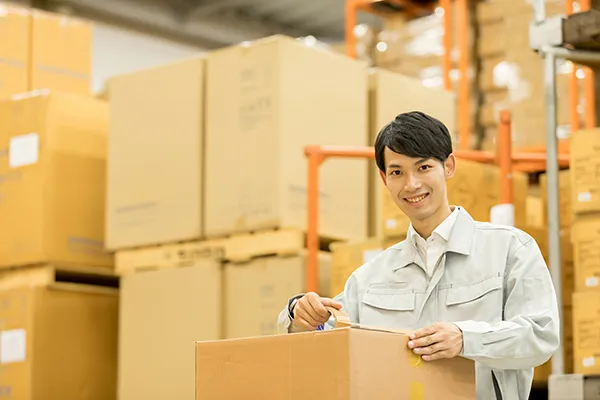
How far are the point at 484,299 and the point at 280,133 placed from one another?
2441 mm

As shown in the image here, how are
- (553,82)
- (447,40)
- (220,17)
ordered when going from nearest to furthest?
(553,82) → (447,40) → (220,17)

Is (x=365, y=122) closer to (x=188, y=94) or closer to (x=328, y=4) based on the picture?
(x=188, y=94)

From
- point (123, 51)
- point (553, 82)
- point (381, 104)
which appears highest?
point (123, 51)

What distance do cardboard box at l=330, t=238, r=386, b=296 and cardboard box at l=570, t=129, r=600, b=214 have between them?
0.87 meters

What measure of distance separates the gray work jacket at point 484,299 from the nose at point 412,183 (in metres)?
0.15

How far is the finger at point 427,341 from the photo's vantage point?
7.36 feet

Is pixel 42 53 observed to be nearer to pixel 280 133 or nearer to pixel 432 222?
pixel 280 133

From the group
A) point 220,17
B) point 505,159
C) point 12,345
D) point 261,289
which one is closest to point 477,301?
point 505,159

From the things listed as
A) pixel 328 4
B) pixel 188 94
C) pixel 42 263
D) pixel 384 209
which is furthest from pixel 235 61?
pixel 328 4

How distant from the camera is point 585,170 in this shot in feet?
13.1

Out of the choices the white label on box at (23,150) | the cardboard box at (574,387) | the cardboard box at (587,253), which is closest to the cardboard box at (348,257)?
the cardboard box at (587,253)

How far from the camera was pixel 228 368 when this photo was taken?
2.41 meters

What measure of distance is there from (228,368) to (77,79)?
4.30m

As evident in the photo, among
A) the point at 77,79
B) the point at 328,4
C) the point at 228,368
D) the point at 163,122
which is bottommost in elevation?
the point at 228,368
